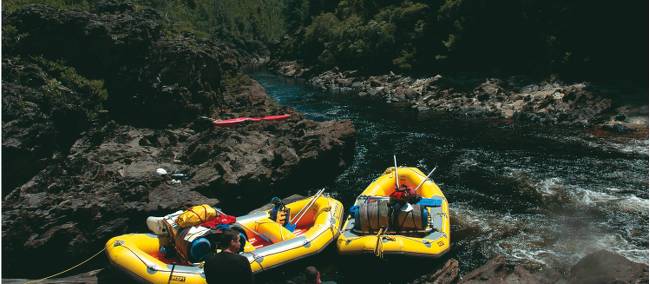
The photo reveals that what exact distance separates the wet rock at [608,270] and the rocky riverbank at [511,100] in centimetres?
1499

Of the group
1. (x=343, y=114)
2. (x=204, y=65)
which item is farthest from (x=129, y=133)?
(x=343, y=114)

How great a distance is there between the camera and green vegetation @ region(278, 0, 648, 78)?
102 feet

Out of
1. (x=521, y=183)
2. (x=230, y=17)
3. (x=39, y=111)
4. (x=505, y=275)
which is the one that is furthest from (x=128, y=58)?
(x=230, y=17)

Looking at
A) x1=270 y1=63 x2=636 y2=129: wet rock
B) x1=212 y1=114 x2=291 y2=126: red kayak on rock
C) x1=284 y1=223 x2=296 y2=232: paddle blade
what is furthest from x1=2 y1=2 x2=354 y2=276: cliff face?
x1=270 y1=63 x2=636 y2=129: wet rock

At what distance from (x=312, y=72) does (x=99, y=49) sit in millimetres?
34948

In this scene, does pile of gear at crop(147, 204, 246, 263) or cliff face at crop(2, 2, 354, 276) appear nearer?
pile of gear at crop(147, 204, 246, 263)

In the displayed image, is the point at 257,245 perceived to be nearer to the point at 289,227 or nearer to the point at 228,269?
the point at 289,227

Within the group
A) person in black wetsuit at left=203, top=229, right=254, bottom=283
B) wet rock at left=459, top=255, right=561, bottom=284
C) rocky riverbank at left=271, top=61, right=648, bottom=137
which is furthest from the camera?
rocky riverbank at left=271, top=61, right=648, bottom=137

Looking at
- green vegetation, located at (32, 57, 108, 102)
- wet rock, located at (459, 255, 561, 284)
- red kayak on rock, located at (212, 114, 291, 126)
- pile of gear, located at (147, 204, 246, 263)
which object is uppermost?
green vegetation, located at (32, 57, 108, 102)

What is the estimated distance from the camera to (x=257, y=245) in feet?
38.6

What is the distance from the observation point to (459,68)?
40.0 m

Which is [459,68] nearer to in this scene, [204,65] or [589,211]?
[204,65]

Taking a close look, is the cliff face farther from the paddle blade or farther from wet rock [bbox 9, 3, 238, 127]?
the paddle blade

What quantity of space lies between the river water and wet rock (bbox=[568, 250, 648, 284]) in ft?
5.96
